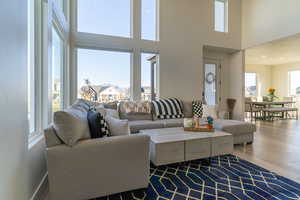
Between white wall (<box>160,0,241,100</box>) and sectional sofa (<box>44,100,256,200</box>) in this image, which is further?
white wall (<box>160,0,241,100</box>)

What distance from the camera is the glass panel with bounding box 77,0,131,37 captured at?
383 cm

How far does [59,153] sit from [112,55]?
3.19 m

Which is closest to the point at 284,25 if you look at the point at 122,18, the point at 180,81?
the point at 180,81

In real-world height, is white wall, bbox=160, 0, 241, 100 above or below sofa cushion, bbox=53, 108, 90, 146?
above

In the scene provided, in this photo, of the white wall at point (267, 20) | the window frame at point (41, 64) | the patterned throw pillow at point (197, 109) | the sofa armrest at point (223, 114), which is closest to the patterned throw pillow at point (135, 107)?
the patterned throw pillow at point (197, 109)

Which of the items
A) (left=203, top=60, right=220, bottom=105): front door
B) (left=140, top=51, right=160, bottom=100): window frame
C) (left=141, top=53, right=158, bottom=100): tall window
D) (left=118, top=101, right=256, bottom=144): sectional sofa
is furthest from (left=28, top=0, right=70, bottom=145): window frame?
(left=203, top=60, right=220, bottom=105): front door

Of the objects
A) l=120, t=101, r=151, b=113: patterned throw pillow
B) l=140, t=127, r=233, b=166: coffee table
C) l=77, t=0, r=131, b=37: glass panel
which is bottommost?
l=140, t=127, r=233, b=166: coffee table

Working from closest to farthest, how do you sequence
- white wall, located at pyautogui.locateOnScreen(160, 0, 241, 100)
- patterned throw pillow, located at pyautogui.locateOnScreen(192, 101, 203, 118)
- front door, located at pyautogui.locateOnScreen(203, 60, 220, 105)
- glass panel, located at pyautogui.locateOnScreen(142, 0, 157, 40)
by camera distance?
patterned throw pillow, located at pyautogui.locateOnScreen(192, 101, 203, 118) → glass panel, located at pyautogui.locateOnScreen(142, 0, 157, 40) → white wall, located at pyautogui.locateOnScreen(160, 0, 241, 100) → front door, located at pyautogui.locateOnScreen(203, 60, 220, 105)

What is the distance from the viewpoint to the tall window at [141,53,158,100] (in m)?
4.38

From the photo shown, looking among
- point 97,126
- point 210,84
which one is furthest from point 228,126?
point 210,84

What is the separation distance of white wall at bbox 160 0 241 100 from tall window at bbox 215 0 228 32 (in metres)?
0.30

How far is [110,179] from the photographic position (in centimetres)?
154

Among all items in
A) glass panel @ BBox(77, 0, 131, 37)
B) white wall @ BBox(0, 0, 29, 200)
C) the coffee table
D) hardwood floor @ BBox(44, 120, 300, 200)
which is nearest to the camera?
white wall @ BBox(0, 0, 29, 200)

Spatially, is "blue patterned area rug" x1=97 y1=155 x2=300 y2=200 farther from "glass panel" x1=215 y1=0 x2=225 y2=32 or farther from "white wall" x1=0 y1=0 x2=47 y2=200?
"glass panel" x1=215 y1=0 x2=225 y2=32
